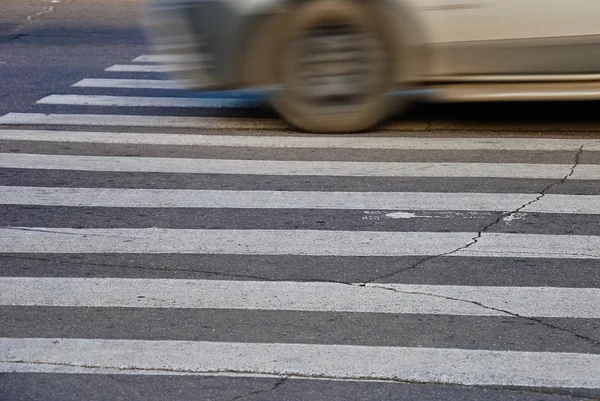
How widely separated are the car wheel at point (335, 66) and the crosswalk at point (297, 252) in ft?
0.71

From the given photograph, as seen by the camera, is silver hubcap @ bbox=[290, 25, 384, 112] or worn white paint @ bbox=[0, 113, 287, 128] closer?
silver hubcap @ bbox=[290, 25, 384, 112]

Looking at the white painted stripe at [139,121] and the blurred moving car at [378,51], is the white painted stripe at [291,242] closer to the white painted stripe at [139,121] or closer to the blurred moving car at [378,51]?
the blurred moving car at [378,51]

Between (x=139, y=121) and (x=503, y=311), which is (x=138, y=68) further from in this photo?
(x=503, y=311)

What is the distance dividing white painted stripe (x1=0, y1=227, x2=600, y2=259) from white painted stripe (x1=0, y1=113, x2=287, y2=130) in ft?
8.55

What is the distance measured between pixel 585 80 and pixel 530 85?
1.24 ft

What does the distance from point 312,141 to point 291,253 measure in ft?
8.12

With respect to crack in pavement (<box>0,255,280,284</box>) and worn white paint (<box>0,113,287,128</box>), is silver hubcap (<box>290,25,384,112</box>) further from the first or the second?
crack in pavement (<box>0,255,280,284</box>)

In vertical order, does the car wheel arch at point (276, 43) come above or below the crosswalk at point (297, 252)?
above

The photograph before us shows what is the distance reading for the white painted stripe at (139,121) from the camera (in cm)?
883

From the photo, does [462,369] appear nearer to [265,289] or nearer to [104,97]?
[265,289]

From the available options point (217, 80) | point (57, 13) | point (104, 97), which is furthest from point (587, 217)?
point (57, 13)

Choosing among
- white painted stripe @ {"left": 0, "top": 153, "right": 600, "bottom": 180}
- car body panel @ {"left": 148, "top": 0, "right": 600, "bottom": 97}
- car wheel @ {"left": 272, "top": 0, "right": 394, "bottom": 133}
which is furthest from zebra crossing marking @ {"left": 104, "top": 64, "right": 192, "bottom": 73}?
white painted stripe @ {"left": 0, "top": 153, "right": 600, "bottom": 180}

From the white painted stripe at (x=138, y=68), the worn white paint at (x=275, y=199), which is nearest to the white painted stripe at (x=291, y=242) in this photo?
the worn white paint at (x=275, y=199)

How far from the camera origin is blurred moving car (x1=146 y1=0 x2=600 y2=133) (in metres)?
7.93
